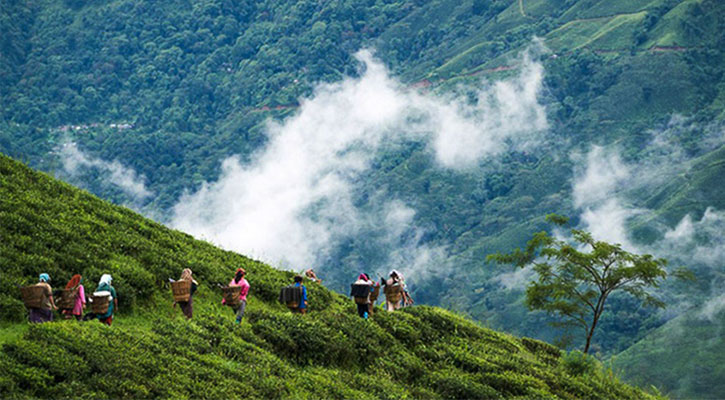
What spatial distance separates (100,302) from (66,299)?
2.53ft

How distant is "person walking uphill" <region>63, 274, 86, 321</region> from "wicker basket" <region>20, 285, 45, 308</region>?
Result: 46.1 inches

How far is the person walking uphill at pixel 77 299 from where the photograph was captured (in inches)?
754

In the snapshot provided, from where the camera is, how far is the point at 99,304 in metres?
19.1

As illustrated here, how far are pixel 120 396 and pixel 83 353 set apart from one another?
136 centimetres

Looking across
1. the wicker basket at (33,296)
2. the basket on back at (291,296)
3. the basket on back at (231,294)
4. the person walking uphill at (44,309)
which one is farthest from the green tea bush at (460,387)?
the wicker basket at (33,296)

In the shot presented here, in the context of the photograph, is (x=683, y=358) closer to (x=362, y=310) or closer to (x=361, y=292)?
(x=362, y=310)

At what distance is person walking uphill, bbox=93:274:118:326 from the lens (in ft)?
63.3

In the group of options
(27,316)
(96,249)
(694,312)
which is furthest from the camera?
(694,312)

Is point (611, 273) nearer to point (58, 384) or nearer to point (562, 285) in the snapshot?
point (562, 285)

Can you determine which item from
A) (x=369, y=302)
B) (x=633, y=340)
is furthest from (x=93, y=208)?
(x=633, y=340)

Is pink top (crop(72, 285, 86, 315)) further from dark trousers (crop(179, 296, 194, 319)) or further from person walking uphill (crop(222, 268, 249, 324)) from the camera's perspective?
person walking uphill (crop(222, 268, 249, 324))

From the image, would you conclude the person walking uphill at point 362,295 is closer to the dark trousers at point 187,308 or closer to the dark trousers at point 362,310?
the dark trousers at point 362,310

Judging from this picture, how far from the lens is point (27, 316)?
18.7m

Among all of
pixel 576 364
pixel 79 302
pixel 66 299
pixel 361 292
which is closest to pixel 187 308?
pixel 79 302
